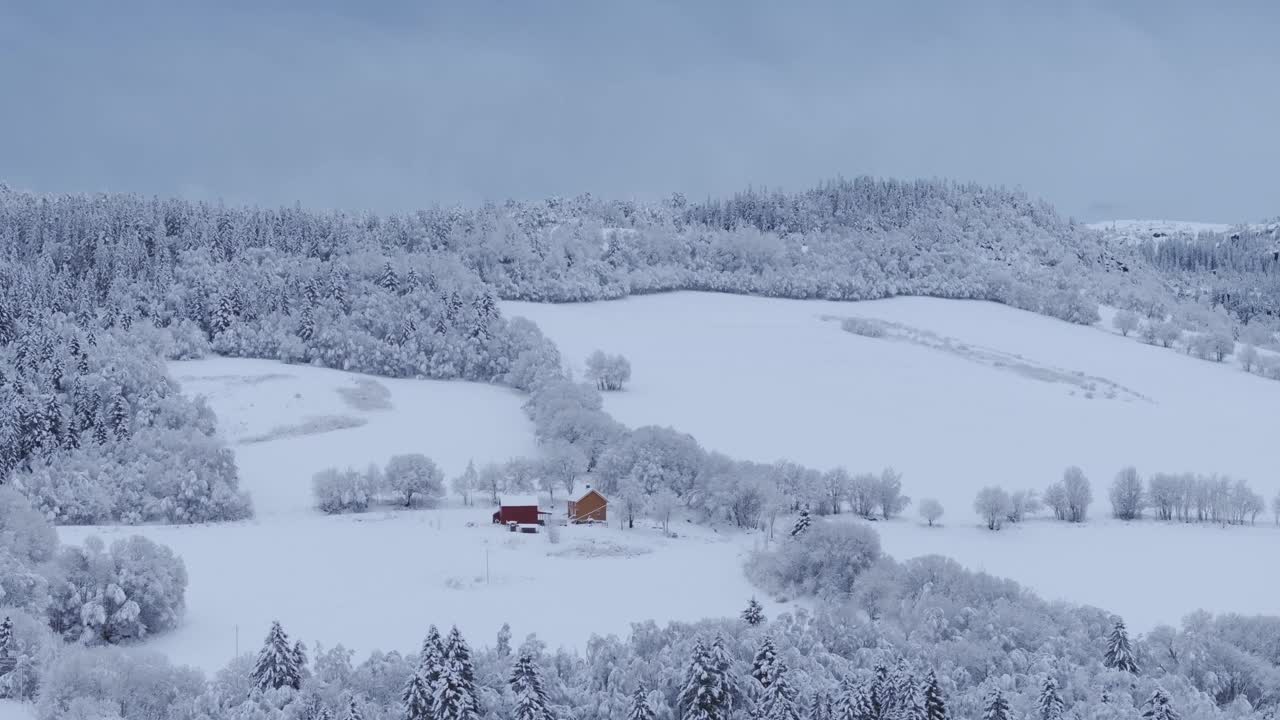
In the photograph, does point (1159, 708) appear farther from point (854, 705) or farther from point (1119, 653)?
point (854, 705)

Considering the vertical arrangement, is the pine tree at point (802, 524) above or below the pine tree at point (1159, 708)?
above

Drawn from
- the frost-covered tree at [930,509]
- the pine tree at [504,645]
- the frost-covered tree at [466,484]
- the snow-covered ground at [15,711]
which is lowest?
the snow-covered ground at [15,711]

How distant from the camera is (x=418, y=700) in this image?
1233 inches

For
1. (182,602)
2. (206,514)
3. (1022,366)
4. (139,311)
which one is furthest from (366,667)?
(1022,366)

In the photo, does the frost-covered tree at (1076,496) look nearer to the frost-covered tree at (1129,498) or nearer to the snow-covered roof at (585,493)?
the frost-covered tree at (1129,498)

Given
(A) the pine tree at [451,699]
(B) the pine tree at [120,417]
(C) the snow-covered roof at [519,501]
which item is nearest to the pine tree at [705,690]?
(A) the pine tree at [451,699]

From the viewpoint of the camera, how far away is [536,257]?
12838 cm

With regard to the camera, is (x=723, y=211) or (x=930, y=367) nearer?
(x=930, y=367)

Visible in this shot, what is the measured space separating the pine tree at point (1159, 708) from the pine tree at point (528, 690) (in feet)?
57.5

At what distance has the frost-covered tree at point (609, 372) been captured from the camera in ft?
306

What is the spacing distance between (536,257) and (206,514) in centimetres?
7152

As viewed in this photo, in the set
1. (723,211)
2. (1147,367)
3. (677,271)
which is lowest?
(1147,367)

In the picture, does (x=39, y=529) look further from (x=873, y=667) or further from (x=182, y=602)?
(x=873, y=667)

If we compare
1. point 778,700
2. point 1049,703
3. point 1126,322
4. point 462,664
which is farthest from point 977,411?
point 462,664
